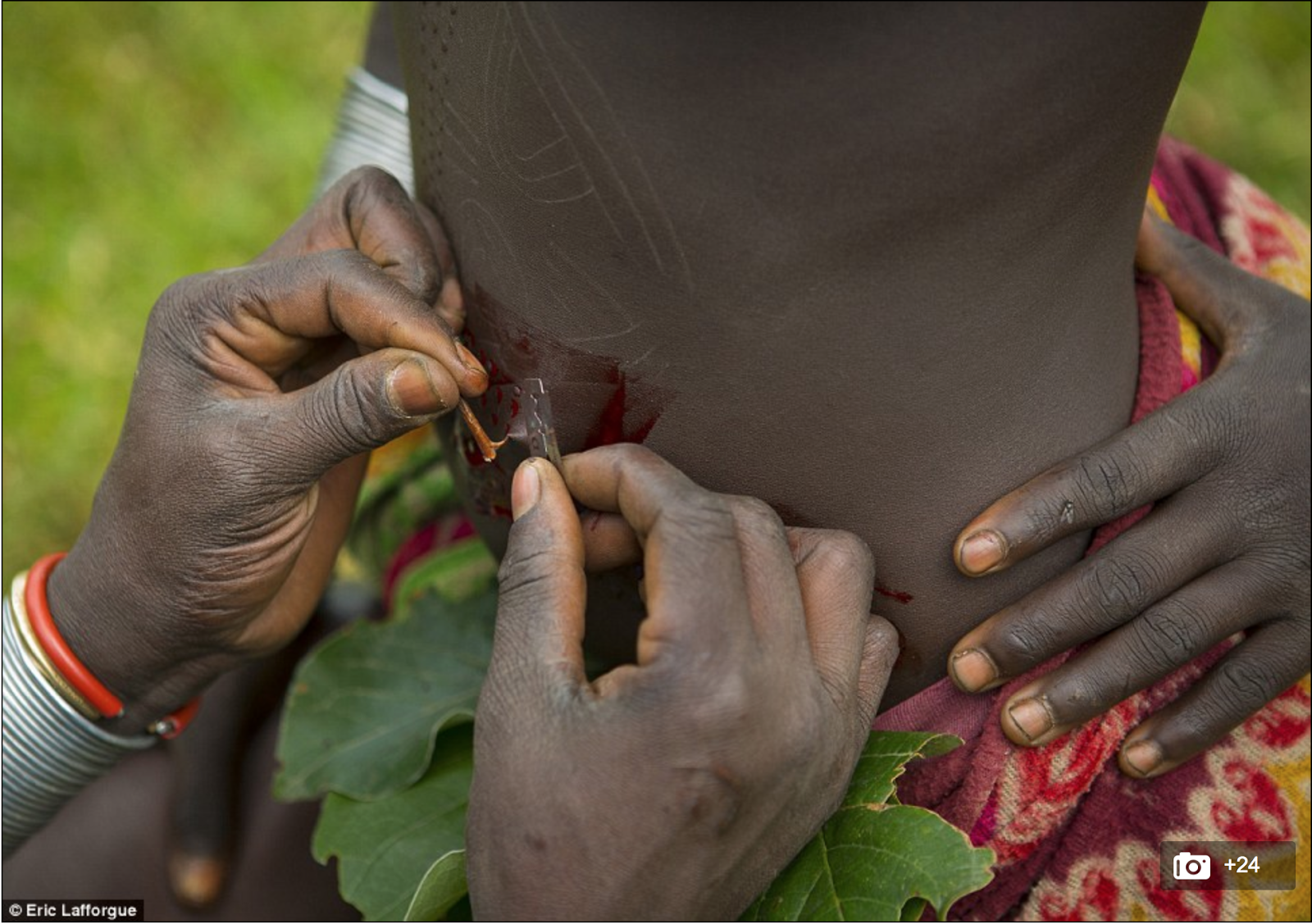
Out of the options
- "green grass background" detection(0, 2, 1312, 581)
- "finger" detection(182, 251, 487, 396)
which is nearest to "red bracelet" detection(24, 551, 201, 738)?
"finger" detection(182, 251, 487, 396)

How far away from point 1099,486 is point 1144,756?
0.32 metres

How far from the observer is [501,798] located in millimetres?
1103

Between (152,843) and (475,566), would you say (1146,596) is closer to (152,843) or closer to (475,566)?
(475,566)

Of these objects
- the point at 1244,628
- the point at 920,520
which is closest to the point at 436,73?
the point at 920,520

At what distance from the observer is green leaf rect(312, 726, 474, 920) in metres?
1.49

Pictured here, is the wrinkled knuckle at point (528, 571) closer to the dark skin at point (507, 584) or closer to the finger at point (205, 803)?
the dark skin at point (507, 584)

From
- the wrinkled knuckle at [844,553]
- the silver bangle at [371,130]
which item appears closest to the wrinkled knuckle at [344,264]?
the wrinkled knuckle at [844,553]

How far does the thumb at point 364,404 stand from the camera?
3.98 feet

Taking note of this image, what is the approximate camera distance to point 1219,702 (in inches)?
54.7

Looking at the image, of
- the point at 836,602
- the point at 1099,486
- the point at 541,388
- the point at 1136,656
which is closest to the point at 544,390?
the point at 541,388

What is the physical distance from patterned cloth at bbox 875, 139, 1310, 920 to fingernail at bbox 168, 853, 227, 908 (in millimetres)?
980

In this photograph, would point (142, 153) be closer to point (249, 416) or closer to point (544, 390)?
point (249, 416)

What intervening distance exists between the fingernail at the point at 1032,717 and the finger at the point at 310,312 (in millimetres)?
652

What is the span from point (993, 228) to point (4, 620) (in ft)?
4.12
